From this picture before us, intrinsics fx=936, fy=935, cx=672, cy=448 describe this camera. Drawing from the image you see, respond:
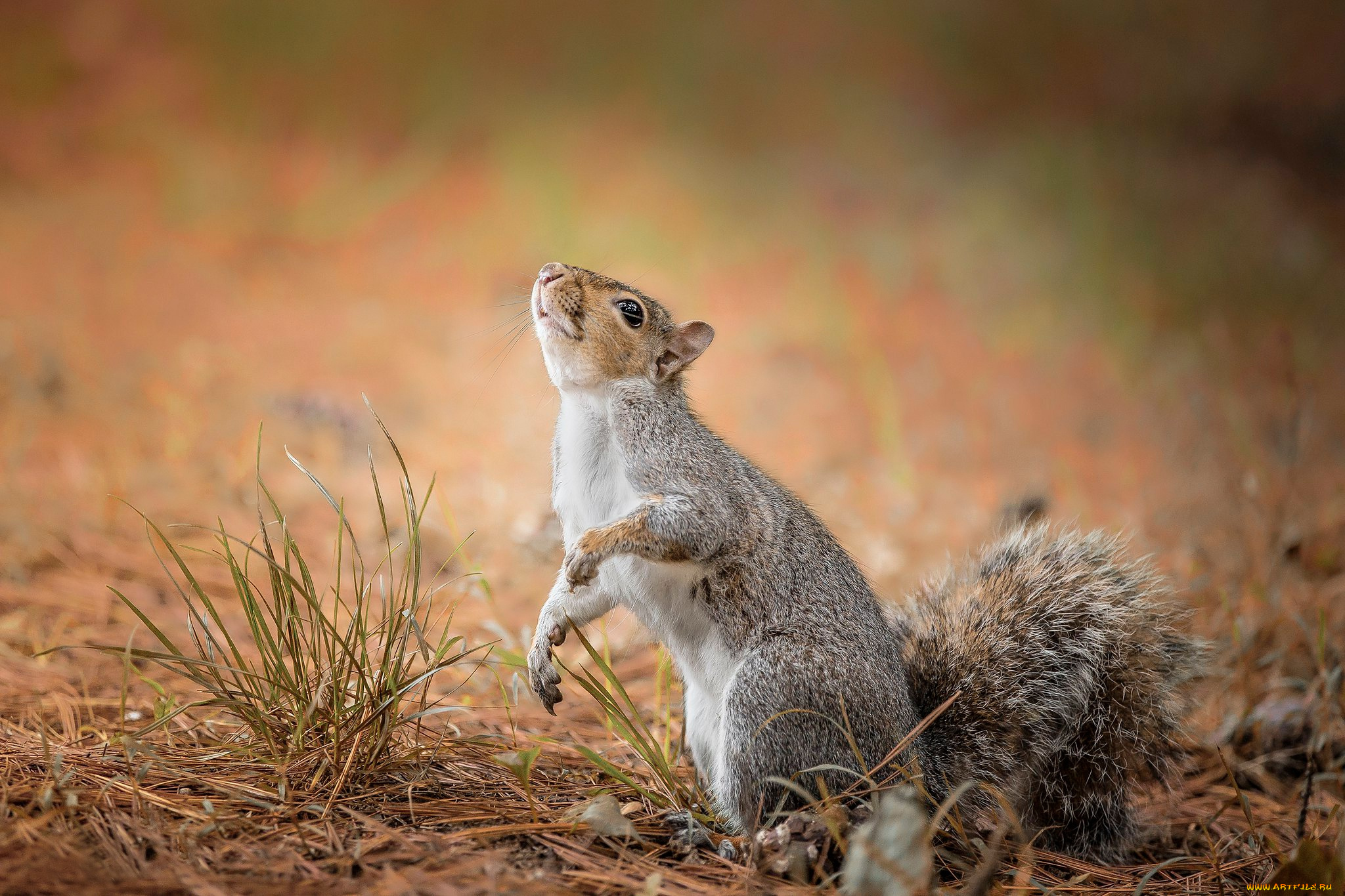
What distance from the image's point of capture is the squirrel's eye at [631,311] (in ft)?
6.49

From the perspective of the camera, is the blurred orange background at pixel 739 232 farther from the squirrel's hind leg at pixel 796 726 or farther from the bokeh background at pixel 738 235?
the squirrel's hind leg at pixel 796 726

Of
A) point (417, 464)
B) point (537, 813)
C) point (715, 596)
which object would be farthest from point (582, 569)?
point (417, 464)

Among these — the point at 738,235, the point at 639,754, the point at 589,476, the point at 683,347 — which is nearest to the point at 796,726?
the point at 639,754

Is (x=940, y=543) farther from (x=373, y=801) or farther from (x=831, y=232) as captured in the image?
(x=373, y=801)

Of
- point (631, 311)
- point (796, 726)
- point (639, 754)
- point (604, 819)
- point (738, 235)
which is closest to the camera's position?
point (604, 819)

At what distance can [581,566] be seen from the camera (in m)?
1.63

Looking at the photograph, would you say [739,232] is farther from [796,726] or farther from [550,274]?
[796,726]

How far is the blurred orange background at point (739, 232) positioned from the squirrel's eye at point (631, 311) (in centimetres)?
186

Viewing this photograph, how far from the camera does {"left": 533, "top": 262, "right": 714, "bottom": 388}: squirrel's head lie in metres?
1.91

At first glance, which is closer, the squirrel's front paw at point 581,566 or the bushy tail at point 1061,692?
the squirrel's front paw at point 581,566

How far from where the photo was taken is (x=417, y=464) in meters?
3.99

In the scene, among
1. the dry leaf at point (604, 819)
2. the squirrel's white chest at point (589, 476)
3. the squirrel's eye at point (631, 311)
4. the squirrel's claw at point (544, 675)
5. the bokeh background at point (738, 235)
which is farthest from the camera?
the bokeh background at point (738, 235)

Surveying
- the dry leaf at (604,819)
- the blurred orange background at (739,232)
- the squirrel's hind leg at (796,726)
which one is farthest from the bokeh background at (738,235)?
the dry leaf at (604,819)

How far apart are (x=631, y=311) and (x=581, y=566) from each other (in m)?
0.62
